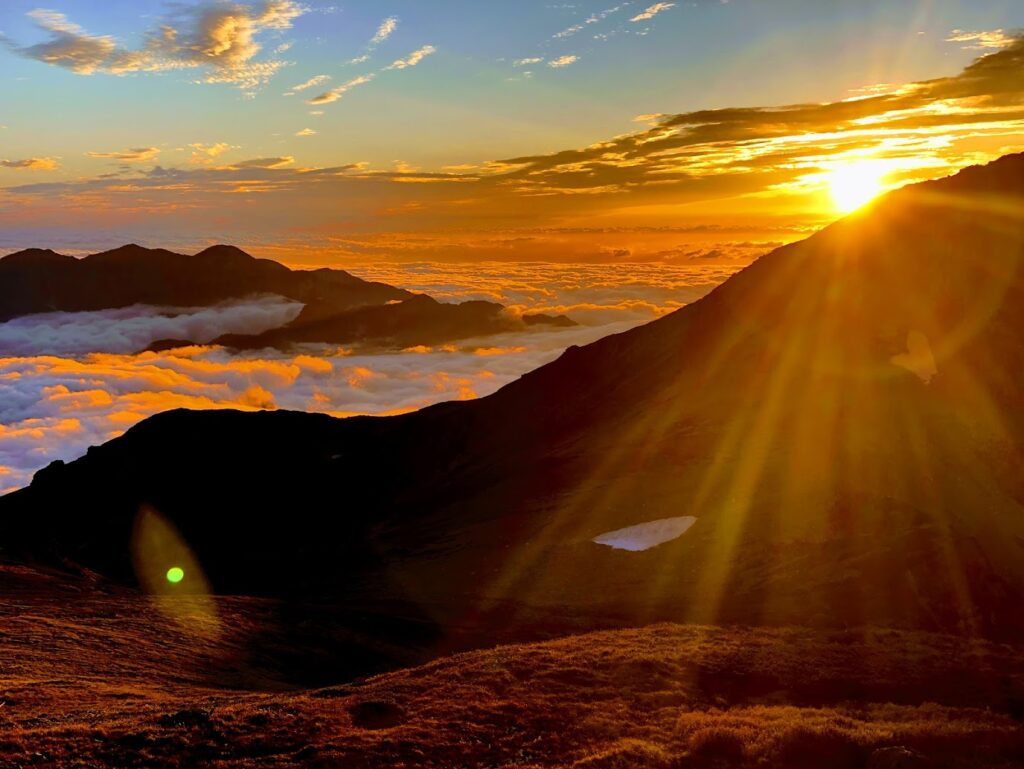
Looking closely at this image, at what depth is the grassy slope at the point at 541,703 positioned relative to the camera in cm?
2098

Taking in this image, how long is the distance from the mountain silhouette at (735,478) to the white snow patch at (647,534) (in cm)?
60

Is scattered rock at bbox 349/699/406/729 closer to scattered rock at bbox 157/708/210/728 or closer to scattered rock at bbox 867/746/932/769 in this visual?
scattered rock at bbox 157/708/210/728

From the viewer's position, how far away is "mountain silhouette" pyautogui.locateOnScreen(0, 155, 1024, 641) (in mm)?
51969

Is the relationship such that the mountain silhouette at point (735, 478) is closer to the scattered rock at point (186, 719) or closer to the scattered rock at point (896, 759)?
the scattered rock at point (896, 759)

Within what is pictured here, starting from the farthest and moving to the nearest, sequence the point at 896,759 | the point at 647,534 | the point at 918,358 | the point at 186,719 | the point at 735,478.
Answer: the point at 918,358 → the point at 735,478 → the point at 647,534 → the point at 186,719 → the point at 896,759

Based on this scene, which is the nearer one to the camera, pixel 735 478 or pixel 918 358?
pixel 735 478

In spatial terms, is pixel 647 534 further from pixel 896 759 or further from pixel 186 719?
pixel 186 719

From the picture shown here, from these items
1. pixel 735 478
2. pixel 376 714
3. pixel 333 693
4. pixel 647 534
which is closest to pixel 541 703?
pixel 376 714

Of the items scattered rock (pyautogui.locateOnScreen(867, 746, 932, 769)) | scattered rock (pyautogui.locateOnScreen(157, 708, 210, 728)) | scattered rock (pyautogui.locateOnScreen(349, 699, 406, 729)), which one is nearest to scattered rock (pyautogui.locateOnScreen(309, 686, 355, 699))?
scattered rock (pyautogui.locateOnScreen(349, 699, 406, 729))

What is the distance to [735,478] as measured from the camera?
66.4 metres

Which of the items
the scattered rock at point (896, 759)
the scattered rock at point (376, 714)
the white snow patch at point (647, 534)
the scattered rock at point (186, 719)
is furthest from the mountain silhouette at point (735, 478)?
the scattered rock at point (186, 719)

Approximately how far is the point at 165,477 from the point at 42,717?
13182 centimetres

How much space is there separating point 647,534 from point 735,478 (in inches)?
405

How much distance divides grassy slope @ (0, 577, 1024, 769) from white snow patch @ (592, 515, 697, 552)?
20889 mm
